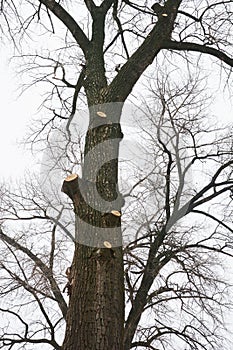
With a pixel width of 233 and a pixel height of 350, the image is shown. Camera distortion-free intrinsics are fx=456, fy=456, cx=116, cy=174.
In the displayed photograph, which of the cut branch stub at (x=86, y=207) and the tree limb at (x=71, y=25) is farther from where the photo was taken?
the tree limb at (x=71, y=25)

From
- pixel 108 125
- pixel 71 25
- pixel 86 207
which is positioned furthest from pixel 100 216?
pixel 71 25

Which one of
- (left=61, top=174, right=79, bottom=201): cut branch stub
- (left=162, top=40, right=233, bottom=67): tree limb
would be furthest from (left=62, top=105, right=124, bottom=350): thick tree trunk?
(left=162, top=40, right=233, bottom=67): tree limb

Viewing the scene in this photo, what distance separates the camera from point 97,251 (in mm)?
2215

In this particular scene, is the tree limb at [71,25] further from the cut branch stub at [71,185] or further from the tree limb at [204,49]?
the cut branch stub at [71,185]

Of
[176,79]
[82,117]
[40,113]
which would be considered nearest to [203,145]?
[176,79]

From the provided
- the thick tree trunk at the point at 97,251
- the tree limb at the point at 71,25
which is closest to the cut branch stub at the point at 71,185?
the thick tree trunk at the point at 97,251

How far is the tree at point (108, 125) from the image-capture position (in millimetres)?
2115

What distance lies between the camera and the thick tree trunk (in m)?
2.01

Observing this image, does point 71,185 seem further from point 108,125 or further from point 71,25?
point 71,25

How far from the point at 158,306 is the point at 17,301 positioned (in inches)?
59.3

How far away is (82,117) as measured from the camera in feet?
15.4

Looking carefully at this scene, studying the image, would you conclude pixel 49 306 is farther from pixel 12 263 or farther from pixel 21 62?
pixel 21 62

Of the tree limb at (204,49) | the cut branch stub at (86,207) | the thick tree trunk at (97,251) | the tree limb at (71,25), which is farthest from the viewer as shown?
the tree limb at (71,25)

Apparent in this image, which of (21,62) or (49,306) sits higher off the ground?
(21,62)
